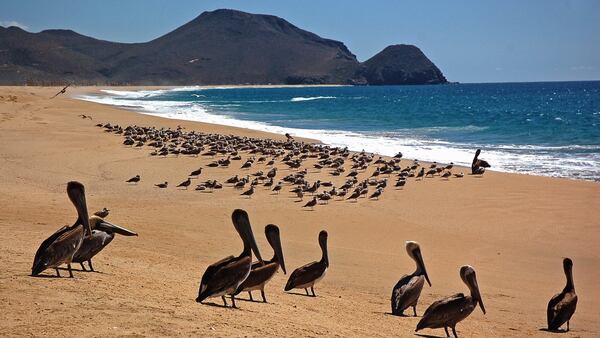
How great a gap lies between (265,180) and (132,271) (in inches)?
414

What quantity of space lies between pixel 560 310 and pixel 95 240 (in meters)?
5.39

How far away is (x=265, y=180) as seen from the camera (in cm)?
1864

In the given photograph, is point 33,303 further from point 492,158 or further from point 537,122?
point 537,122

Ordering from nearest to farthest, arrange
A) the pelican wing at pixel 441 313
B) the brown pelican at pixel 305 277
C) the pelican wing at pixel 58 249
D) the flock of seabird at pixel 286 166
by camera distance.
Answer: the pelican wing at pixel 58 249 < the pelican wing at pixel 441 313 < the brown pelican at pixel 305 277 < the flock of seabird at pixel 286 166

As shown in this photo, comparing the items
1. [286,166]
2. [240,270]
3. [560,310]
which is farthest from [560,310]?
[286,166]

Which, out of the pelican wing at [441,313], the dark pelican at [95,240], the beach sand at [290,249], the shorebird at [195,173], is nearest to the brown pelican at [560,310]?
the beach sand at [290,249]

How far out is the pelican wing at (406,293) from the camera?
26.0ft

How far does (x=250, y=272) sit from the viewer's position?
7.46 meters

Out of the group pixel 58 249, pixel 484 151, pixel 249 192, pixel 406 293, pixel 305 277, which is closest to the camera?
pixel 58 249

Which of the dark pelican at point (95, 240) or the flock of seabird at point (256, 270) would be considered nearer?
the flock of seabird at point (256, 270)

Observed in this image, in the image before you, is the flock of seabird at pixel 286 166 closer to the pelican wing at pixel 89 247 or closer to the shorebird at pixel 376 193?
the shorebird at pixel 376 193

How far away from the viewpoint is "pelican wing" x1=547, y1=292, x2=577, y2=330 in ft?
26.3

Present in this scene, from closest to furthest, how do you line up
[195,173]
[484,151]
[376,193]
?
[376,193] < [195,173] < [484,151]

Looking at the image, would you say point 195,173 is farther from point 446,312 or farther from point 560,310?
point 446,312
